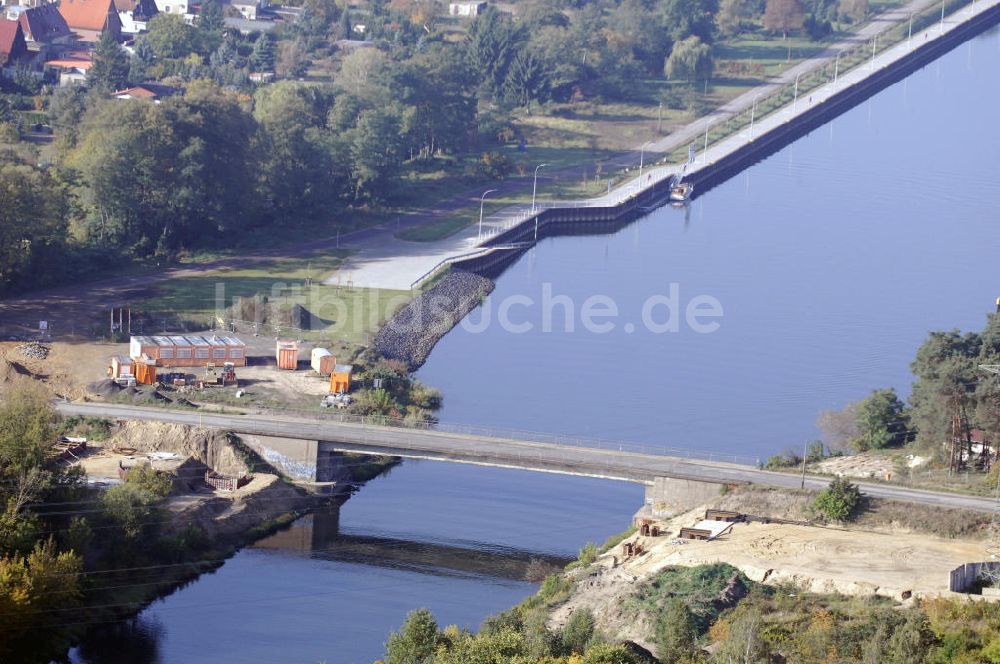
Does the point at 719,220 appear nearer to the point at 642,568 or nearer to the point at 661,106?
the point at 661,106

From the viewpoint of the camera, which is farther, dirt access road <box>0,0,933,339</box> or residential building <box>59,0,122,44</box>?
residential building <box>59,0,122,44</box>

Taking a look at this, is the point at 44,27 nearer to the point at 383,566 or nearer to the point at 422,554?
the point at 422,554

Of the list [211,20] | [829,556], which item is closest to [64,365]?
[829,556]

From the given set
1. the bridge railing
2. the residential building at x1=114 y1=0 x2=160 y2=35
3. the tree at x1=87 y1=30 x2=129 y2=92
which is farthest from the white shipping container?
the residential building at x1=114 y1=0 x2=160 y2=35

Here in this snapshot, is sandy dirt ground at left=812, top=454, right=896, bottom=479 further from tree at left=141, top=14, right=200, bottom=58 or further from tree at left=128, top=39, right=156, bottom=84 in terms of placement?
tree at left=141, top=14, right=200, bottom=58

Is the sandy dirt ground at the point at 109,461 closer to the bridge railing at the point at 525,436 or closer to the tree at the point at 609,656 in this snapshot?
the bridge railing at the point at 525,436

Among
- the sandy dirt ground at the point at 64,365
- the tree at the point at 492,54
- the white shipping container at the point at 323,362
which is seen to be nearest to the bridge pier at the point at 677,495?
the white shipping container at the point at 323,362
